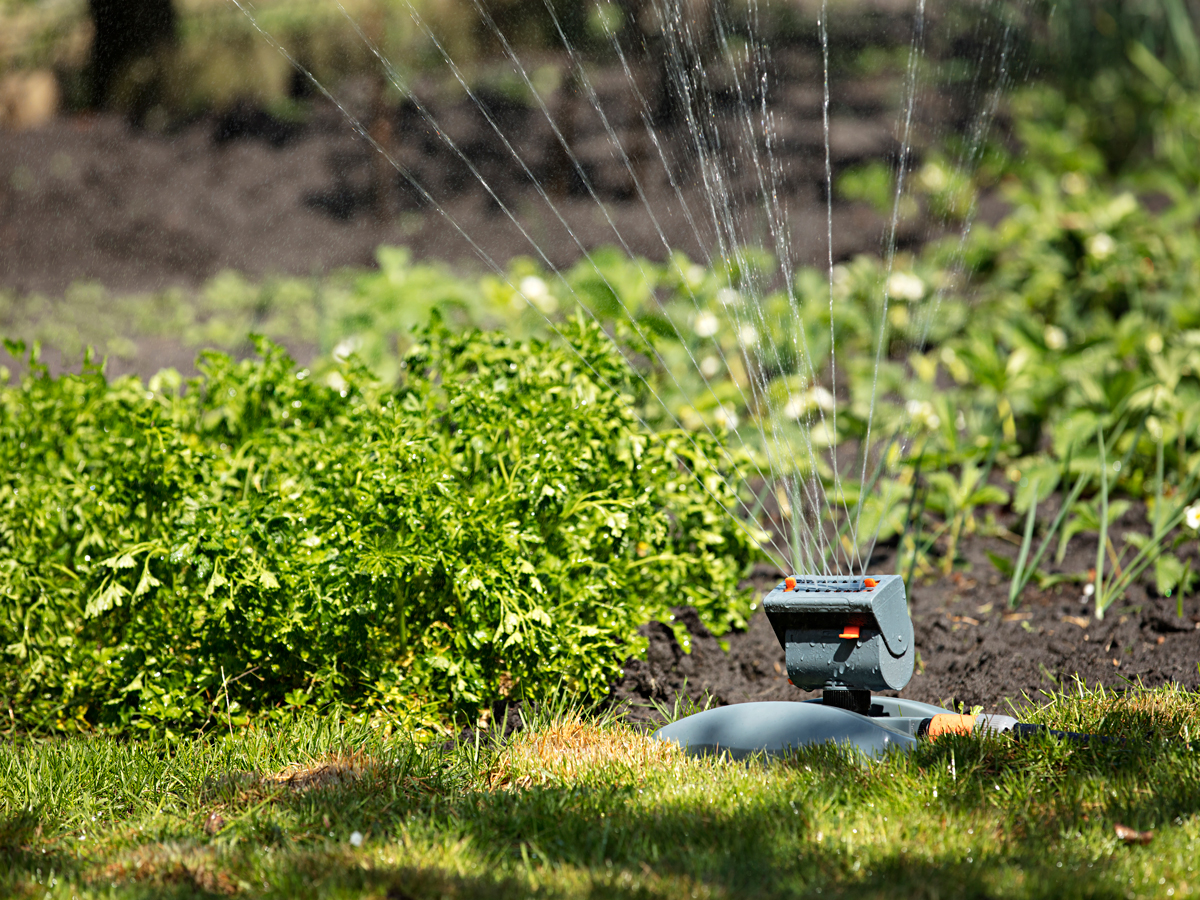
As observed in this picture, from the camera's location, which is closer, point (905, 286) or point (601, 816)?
point (601, 816)

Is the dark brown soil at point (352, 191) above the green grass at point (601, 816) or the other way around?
above

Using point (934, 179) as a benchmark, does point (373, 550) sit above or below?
below

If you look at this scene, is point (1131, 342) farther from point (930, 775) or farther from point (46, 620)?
point (46, 620)

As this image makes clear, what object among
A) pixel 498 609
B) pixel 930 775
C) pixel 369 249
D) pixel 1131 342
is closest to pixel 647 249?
pixel 369 249

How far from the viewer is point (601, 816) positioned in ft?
6.32

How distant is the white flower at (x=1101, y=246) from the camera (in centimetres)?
468

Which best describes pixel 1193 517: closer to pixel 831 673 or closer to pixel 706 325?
pixel 831 673

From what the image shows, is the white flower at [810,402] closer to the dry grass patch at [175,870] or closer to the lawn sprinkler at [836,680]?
the lawn sprinkler at [836,680]

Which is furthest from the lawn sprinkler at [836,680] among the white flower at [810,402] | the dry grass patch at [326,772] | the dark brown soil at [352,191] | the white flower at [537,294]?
the dark brown soil at [352,191]

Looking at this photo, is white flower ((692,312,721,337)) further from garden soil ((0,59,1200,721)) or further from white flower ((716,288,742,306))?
garden soil ((0,59,1200,721))

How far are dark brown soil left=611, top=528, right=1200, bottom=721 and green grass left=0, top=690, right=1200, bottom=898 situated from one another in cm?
27

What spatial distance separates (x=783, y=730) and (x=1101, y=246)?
343 cm

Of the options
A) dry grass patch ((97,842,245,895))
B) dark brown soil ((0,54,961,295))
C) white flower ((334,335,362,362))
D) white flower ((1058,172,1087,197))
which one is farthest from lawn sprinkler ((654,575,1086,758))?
white flower ((1058,172,1087,197))

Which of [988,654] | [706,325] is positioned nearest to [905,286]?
[706,325]
